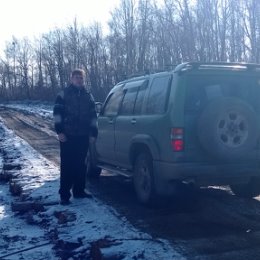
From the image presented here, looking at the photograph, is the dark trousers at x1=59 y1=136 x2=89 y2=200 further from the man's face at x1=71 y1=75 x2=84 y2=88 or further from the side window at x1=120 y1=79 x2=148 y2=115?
the side window at x1=120 y1=79 x2=148 y2=115

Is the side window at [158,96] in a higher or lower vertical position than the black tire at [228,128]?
higher

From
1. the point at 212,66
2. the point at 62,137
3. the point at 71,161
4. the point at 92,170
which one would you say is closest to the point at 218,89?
the point at 212,66

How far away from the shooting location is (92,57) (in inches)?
2238

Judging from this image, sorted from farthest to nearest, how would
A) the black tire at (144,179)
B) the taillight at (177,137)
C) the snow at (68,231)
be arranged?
1. the black tire at (144,179)
2. the taillight at (177,137)
3. the snow at (68,231)

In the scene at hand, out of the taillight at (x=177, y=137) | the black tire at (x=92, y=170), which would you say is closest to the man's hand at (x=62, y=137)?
the taillight at (x=177, y=137)

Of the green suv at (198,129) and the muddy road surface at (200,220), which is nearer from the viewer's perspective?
the muddy road surface at (200,220)

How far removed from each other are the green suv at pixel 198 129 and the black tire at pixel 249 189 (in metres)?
0.10

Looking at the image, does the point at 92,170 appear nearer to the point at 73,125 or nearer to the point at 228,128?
the point at 73,125

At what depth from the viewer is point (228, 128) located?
20.8 feet

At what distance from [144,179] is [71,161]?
1215mm

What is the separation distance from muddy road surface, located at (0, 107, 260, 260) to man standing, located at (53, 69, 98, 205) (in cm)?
72

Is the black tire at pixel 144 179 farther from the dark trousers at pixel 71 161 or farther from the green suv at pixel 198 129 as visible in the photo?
the dark trousers at pixel 71 161

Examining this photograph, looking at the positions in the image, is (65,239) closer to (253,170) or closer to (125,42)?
(253,170)

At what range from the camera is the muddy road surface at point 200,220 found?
5047mm
